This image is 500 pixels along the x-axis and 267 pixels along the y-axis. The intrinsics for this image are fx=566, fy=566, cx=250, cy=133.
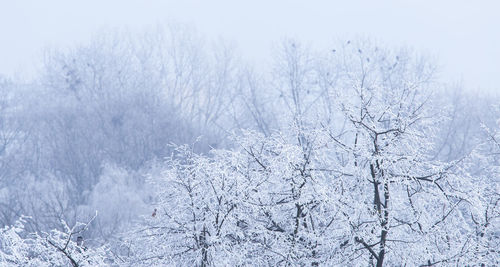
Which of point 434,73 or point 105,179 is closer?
point 105,179

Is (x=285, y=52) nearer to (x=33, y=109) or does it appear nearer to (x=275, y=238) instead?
(x=33, y=109)

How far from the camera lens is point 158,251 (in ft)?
24.8

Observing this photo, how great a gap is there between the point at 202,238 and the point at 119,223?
36.8 feet

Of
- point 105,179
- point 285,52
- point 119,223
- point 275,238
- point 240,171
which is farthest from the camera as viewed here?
point 285,52

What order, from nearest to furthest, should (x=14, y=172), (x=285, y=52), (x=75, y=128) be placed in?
(x=14, y=172) → (x=75, y=128) → (x=285, y=52)

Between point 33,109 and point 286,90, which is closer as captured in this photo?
point 286,90

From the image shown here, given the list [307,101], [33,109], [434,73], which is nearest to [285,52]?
[307,101]

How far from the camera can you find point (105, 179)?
24.2 m

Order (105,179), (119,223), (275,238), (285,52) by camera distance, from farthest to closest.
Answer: (285,52), (105,179), (119,223), (275,238)

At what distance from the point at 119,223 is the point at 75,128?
1260cm

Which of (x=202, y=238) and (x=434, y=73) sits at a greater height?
(x=434, y=73)

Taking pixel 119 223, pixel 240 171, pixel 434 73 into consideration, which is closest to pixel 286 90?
pixel 434 73

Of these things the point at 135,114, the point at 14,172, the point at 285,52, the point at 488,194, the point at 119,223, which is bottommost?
the point at 14,172

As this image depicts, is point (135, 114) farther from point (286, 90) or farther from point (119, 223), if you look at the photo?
point (119, 223)
